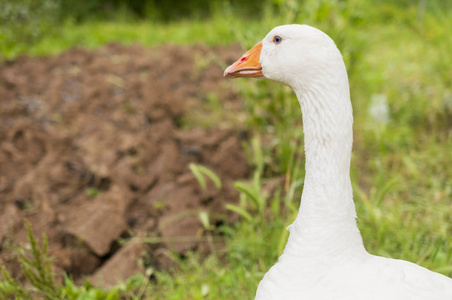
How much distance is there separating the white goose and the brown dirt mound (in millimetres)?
1161

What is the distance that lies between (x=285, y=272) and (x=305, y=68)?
0.62 meters

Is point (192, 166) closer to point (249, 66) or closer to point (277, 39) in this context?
point (249, 66)

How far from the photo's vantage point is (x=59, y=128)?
3.72 metres

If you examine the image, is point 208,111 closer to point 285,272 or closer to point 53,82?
point 53,82

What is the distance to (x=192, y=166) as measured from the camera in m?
2.41

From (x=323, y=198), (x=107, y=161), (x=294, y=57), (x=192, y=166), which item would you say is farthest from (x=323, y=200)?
(x=107, y=161)

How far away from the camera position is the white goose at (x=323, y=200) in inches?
53.4

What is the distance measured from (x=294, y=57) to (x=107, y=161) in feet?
6.31

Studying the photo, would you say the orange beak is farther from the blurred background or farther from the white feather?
the blurred background

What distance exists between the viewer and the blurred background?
7.53ft

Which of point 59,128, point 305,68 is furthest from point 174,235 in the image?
point 59,128

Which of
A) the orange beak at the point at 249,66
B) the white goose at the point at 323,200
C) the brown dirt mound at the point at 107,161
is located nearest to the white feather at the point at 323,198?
the white goose at the point at 323,200

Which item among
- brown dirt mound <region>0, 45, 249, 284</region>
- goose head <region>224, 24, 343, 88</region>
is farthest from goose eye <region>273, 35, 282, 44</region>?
brown dirt mound <region>0, 45, 249, 284</region>

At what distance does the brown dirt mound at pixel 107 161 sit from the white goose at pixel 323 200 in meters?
1.16
